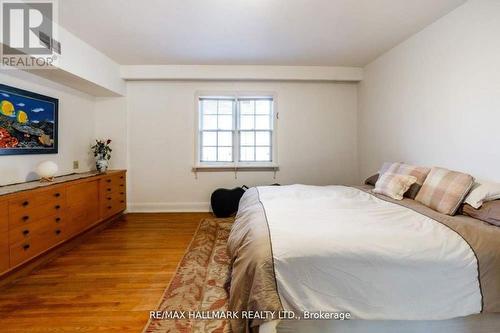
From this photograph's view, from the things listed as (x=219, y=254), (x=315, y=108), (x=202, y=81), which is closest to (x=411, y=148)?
(x=315, y=108)

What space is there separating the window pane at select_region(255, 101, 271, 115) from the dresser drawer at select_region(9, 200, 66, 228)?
125 inches

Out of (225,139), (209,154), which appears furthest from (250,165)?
(209,154)

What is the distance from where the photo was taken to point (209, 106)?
4484mm

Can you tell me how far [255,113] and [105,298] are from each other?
3.49m

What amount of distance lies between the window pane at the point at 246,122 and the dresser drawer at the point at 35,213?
286 centimetres

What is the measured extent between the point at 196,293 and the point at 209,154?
2.87 metres

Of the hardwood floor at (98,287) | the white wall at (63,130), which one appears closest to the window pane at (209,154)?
the hardwood floor at (98,287)

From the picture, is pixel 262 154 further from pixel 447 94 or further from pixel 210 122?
pixel 447 94

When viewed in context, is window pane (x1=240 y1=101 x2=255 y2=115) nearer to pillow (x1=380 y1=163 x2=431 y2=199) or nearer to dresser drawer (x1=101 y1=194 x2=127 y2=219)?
dresser drawer (x1=101 y1=194 x2=127 y2=219)

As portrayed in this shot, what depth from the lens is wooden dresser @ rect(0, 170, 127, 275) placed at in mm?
2037

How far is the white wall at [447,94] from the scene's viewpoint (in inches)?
83.4

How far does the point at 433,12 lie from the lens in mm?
2496

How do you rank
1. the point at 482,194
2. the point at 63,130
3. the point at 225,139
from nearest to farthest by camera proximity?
the point at 482,194 → the point at 63,130 → the point at 225,139

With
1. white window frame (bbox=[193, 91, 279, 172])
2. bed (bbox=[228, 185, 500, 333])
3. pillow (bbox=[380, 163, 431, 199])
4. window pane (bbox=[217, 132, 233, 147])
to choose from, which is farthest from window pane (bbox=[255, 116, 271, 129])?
bed (bbox=[228, 185, 500, 333])
